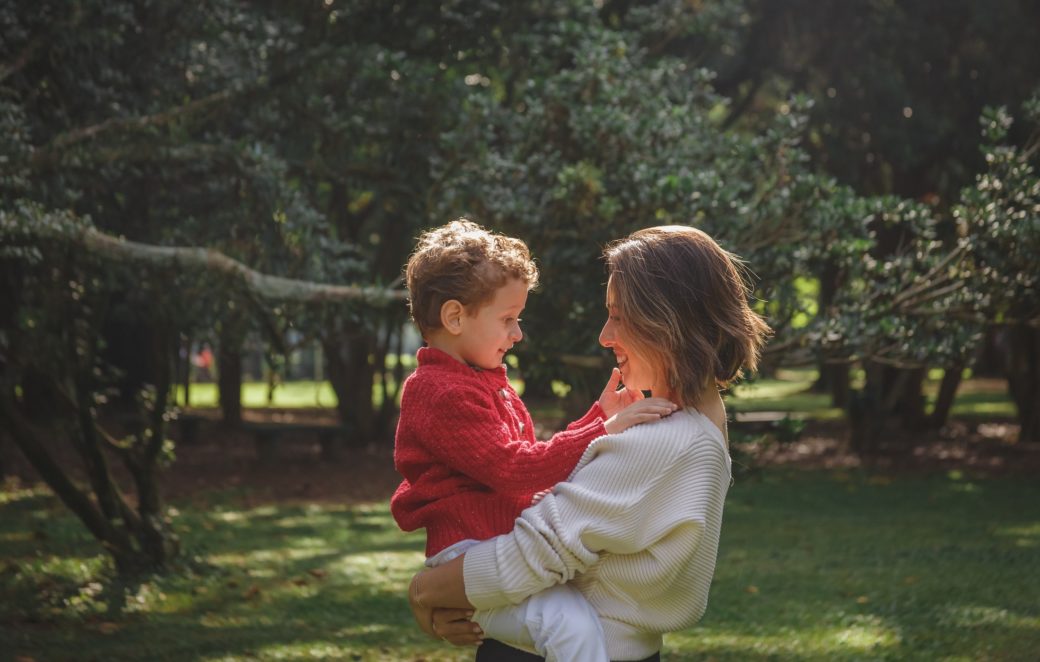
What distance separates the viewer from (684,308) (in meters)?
2.65

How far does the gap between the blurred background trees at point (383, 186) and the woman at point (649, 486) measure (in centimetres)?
257

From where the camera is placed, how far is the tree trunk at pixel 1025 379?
57.6 ft

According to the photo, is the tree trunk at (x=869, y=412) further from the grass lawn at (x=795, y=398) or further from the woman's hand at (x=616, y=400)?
the woman's hand at (x=616, y=400)

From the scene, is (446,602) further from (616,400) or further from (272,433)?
(272,433)

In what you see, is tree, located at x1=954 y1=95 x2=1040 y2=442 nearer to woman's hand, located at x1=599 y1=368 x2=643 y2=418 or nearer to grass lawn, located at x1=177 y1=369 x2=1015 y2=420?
woman's hand, located at x1=599 y1=368 x2=643 y2=418

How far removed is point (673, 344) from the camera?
2.65 m

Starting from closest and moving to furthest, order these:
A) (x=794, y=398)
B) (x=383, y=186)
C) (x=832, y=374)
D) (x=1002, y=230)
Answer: (x=1002, y=230)
(x=383, y=186)
(x=832, y=374)
(x=794, y=398)

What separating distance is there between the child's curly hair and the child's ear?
0.04ft

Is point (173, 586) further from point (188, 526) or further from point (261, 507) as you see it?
point (261, 507)

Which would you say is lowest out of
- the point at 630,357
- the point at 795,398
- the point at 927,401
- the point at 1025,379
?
the point at 795,398

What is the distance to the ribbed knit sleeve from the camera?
2727 millimetres

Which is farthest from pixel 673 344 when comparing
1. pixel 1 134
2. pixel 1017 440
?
pixel 1017 440

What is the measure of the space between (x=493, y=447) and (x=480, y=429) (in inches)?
2.4

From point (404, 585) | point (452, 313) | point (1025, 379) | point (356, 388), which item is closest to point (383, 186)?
point (404, 585)
